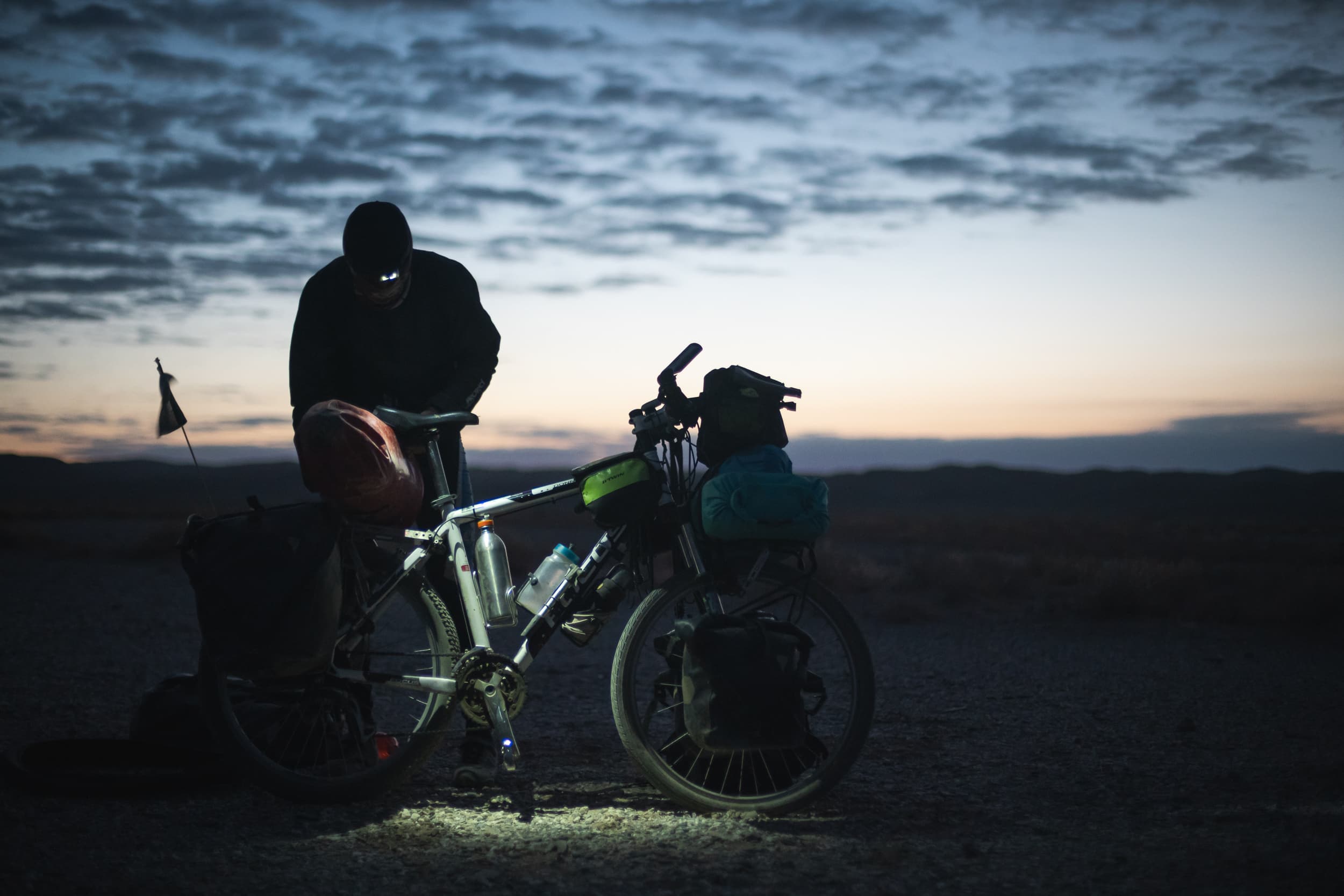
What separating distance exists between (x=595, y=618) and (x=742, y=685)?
66 centimetres

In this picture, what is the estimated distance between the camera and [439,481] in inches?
161

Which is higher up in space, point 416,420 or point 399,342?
point 399,342

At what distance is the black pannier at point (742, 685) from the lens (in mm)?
3701

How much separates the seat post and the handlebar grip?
0.99 meters

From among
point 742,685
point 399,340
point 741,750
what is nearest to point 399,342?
point 399,340

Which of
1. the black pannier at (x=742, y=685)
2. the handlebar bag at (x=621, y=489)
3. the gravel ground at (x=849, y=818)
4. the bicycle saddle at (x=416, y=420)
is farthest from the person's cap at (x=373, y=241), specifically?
the gravel ground at (x=849, y=818)

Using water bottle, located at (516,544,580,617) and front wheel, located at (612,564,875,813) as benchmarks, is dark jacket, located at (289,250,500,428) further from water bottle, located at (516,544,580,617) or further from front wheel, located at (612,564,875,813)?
front wheel, located at (612,564,875,813)

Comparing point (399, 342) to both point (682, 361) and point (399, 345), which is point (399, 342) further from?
point (682, 361)

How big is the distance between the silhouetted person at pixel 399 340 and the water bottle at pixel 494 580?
1.19 ft

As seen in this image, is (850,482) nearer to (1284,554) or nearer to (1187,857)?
(1284,554)

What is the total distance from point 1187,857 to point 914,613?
8.53 m

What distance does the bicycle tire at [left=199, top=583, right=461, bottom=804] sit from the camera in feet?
12.6

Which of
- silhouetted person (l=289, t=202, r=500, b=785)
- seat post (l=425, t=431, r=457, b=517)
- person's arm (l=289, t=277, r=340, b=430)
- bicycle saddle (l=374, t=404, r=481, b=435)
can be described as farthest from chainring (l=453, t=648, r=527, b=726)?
person's arm (l=289, t=277, r=340, b=430)

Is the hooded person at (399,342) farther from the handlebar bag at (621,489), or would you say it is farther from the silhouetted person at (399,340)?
the handlebar bag at (621,489)
